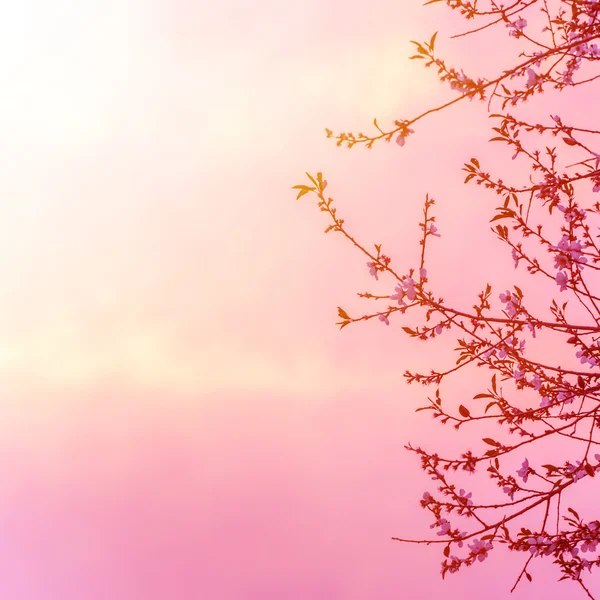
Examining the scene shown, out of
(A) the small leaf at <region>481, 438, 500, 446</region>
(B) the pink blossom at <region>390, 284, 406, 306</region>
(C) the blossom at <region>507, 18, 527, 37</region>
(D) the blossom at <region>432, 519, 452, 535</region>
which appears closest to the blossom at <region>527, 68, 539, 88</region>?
(C) the blossom at <region>507, 18, 527, 37</region>

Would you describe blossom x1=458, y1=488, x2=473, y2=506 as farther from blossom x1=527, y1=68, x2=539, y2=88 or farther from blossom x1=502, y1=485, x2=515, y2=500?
blossom x1=527, y1=68, x2=539, y2=88

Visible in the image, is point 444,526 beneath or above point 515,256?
beneath

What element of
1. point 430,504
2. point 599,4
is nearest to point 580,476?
point 430,504

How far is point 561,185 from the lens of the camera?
334cm

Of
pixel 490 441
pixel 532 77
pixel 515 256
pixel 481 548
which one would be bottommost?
pixel 481 548

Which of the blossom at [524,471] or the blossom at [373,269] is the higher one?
the blossom at [373,269]

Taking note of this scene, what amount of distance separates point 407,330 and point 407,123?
1.15m

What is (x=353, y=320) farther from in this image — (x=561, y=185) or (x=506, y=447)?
(x=561, y=185)

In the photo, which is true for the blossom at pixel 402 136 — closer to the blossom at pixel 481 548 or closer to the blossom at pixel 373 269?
the blossom at pixel 373 269

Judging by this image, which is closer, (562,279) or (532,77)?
(562,279)

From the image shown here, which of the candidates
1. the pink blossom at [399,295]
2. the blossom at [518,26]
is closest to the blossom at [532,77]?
the blossom at [518,26]

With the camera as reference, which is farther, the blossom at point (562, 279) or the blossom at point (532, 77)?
the blossom at point (532, 77)

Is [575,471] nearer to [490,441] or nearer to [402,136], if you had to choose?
[490,441]

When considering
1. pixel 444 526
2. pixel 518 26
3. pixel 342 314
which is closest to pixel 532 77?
pixel 518 26
